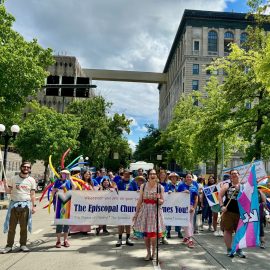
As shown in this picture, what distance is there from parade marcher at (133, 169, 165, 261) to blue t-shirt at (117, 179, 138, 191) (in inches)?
90.2

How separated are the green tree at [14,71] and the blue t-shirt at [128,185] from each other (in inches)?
423

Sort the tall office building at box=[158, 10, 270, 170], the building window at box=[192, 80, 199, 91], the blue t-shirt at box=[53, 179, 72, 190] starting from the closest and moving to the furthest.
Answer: the blue t-shirt at box=[53, 179, 72, 190], the tall office building at box=[158, 10, 270, 170], the building window at box=[192, 80, 199, 91]

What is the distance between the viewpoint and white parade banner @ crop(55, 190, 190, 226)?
31.8 ft

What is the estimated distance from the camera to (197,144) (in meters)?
21.9

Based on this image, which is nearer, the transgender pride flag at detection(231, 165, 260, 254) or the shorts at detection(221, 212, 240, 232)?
the transgender pride flag at detection(231, 165, 260, 254)

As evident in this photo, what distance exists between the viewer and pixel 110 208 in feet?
32.2

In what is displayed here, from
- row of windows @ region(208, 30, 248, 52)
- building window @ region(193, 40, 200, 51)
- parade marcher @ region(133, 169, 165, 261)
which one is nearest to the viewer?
parade marcher @ region(133, 169, 165, 261)

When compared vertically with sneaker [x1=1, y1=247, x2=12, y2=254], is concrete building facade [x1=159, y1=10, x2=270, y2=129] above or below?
above

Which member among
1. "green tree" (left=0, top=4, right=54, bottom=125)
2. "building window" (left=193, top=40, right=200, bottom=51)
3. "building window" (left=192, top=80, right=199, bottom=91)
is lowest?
"green tree" (left=0, top=4, right=54, bottom=125)

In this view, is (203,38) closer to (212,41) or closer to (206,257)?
(212,41)

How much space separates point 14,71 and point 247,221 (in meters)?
15.1

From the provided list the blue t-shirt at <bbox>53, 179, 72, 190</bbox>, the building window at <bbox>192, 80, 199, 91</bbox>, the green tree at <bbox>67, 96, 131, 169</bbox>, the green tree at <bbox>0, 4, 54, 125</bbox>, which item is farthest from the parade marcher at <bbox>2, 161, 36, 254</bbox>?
the building window at <bbox>192, 80, 199, 91</bbox>

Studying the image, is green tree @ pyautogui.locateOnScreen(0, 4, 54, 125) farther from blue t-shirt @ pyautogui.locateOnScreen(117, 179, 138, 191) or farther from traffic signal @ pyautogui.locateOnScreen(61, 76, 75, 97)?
blue t-shirt @ pyautogui.locateOnScreen(117, 179, 138, 191)

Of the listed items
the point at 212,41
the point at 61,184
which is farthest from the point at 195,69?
the point at 61,184
